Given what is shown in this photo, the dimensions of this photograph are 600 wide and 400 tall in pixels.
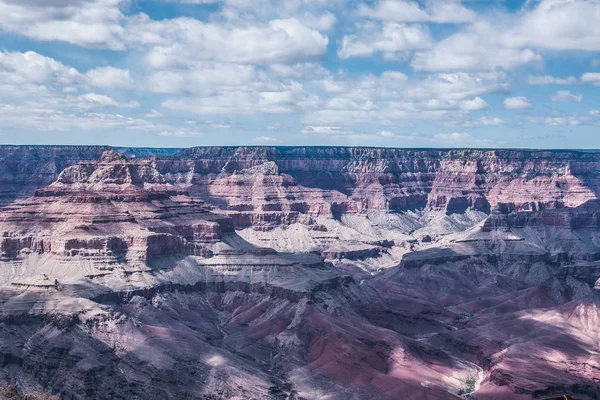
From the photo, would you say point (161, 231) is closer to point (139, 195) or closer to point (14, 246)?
point (139, 195)

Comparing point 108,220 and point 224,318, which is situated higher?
point 108,220

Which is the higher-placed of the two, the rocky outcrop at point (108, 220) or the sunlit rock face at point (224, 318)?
the rocky outcrop at point (108, 220)

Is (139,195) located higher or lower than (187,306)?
higher

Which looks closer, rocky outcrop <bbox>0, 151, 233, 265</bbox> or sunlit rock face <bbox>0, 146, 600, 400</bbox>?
sunlit rock face <bbox>0, 146, 600, 400</bbox>

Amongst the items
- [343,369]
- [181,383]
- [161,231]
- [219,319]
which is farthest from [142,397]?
[161,231]

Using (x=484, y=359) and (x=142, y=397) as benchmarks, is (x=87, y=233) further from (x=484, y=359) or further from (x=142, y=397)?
(x=484, y=359)

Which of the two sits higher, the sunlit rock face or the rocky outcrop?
the rocky outcrop

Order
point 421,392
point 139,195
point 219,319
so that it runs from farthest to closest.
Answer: point 139,195
point 219,319
point 421,392

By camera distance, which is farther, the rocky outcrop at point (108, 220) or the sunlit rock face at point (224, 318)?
the rocky outcrop at point (108, 220)

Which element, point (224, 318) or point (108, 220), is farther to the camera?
point (108, 220)

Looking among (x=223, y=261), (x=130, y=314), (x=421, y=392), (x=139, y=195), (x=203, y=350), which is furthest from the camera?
(x=139, y=195)

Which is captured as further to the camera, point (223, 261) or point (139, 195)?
point (139, 195)
